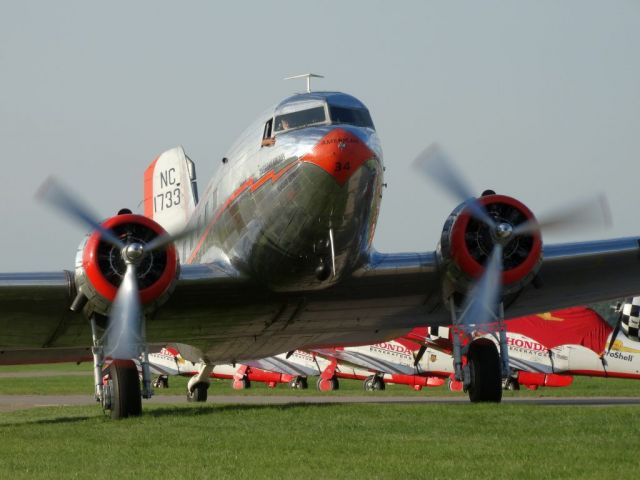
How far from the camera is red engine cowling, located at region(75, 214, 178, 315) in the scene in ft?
55.0

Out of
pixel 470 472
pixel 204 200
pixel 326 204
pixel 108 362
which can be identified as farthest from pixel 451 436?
pixel 204 200

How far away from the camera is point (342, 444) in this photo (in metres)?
12.2

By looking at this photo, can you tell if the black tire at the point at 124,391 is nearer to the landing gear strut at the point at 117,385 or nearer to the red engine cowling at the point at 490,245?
the landing gear strut at the point at 117,385

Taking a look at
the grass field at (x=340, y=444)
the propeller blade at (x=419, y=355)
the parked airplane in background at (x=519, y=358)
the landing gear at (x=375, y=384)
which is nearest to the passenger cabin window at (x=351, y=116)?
the grass field at (x=340, y=444)

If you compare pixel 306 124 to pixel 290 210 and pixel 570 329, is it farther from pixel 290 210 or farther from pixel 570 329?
pixel 570 329

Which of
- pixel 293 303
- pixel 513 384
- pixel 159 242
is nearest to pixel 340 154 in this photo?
pixel 159 242

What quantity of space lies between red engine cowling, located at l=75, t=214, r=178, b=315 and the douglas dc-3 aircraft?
0.07 ft

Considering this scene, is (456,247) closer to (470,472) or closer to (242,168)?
(242,168)

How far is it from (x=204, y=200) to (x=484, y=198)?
17.6ft

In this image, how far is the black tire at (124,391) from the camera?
57.4 feet

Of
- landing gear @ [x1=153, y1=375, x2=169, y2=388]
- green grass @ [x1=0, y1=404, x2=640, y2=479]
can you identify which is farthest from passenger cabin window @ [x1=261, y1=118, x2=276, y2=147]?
landing gear @ [x1=153, y1=375, x2=169, y2=388]

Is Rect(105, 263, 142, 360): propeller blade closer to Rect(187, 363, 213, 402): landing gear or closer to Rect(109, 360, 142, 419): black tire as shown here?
Rect(109, 360, 142, 419): black tire

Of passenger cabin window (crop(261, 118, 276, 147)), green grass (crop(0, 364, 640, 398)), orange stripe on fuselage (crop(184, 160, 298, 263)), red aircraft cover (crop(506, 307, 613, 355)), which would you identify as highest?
passenger cabin window (crop(261, 118, 276, 147))

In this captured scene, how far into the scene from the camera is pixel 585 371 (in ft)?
133
